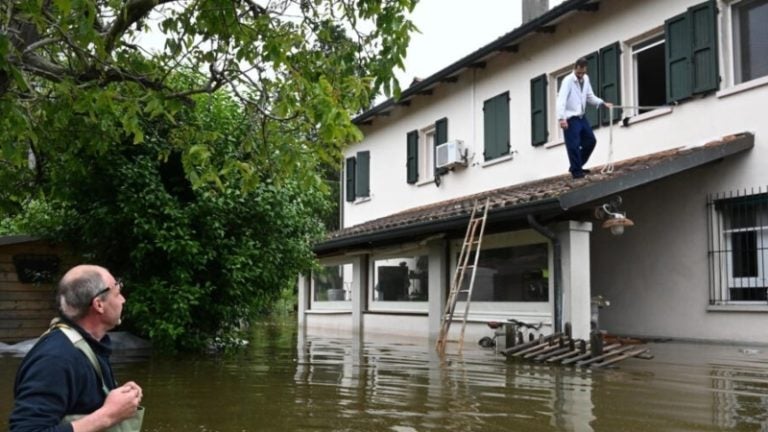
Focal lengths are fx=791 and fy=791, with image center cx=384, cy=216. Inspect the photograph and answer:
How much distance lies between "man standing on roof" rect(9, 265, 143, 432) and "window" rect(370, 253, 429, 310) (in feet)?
46.1

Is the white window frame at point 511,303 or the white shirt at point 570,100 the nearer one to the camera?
A: the white shirt at point 570,100

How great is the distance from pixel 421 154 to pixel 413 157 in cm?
23

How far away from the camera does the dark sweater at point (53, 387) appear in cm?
250

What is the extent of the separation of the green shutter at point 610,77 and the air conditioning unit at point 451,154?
185 inches

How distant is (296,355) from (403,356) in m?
1.81

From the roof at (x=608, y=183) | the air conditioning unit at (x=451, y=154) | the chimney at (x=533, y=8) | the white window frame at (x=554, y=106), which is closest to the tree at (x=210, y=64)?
the roof at (x=608, y=183)

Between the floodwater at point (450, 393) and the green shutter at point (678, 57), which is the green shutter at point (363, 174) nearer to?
the green shutter at point (678, 57)

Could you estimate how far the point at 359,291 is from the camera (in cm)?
1959

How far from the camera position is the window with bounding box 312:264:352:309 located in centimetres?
2175

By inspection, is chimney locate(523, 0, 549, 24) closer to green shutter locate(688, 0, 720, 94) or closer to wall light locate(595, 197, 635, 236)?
green shutter locate(688, 0, 720, 94)

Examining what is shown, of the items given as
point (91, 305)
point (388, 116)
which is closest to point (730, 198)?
point (91, 305)

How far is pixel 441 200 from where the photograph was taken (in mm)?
19328

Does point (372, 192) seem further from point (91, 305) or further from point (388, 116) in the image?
point (91, 305)

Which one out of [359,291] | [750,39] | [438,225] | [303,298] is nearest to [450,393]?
[438,225]
